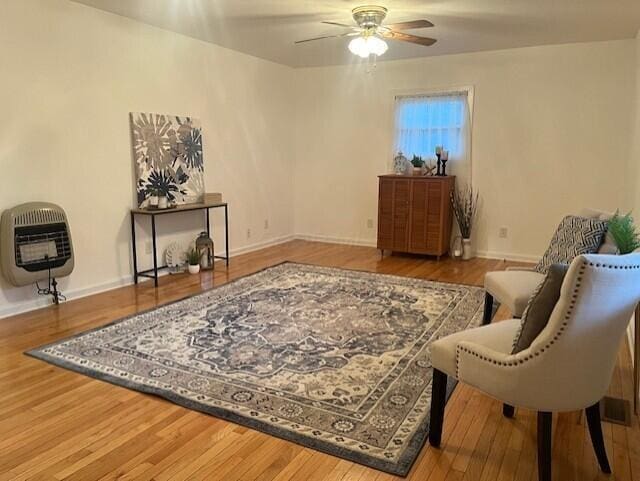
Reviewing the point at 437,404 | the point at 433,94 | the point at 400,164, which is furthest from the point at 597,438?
the point at 433,94

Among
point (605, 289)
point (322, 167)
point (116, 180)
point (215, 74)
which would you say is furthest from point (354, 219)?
point (605, 289)

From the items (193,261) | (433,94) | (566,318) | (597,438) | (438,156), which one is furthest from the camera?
(433,94)

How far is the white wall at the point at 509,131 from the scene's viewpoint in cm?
520

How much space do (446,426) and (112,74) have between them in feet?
13.0

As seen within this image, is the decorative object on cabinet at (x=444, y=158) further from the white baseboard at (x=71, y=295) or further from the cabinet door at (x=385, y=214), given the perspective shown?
the white baseboard at (x=71, y=295)

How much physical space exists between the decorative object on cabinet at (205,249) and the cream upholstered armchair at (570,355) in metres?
3.66

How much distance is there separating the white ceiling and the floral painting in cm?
91

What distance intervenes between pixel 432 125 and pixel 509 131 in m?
0.91

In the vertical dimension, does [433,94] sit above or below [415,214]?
above

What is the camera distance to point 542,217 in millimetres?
5629

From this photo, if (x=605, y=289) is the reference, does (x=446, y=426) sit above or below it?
below

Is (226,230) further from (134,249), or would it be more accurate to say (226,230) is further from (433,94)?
(433,94)

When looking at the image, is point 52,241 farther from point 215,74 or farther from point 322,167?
point 322,167

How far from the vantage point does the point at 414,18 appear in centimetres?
429
